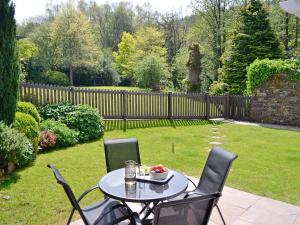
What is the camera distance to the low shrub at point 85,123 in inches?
298

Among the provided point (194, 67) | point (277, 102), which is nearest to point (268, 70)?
point (277, 102)

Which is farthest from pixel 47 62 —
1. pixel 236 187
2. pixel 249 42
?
pixel 236 187

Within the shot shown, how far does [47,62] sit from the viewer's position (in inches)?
1012

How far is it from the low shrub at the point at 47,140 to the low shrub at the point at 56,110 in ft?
4.09

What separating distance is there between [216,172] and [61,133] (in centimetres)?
476

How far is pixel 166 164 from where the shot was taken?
5586 mm

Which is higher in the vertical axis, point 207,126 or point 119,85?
point 119,85

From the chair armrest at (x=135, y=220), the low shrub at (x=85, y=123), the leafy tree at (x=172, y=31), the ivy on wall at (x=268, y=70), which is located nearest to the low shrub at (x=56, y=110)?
the low shrub at (x=85, y=123)

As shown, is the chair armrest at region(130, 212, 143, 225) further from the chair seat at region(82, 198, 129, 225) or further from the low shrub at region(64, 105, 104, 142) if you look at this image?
the low shrub at region(64, 105, 104, 142)

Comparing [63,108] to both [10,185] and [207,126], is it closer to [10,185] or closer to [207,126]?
[10,185]

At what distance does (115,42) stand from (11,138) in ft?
106

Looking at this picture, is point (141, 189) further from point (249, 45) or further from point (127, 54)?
point (127, 54)

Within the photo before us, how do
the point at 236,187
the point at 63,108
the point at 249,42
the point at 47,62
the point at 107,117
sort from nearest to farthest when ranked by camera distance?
the point at 236,187
the point at 63,108
the point at 107,117
the point at 249,42
the point at 47,62

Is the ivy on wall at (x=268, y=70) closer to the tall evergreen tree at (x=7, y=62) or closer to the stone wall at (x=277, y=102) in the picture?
the stone wall at (x=277, y=102)
